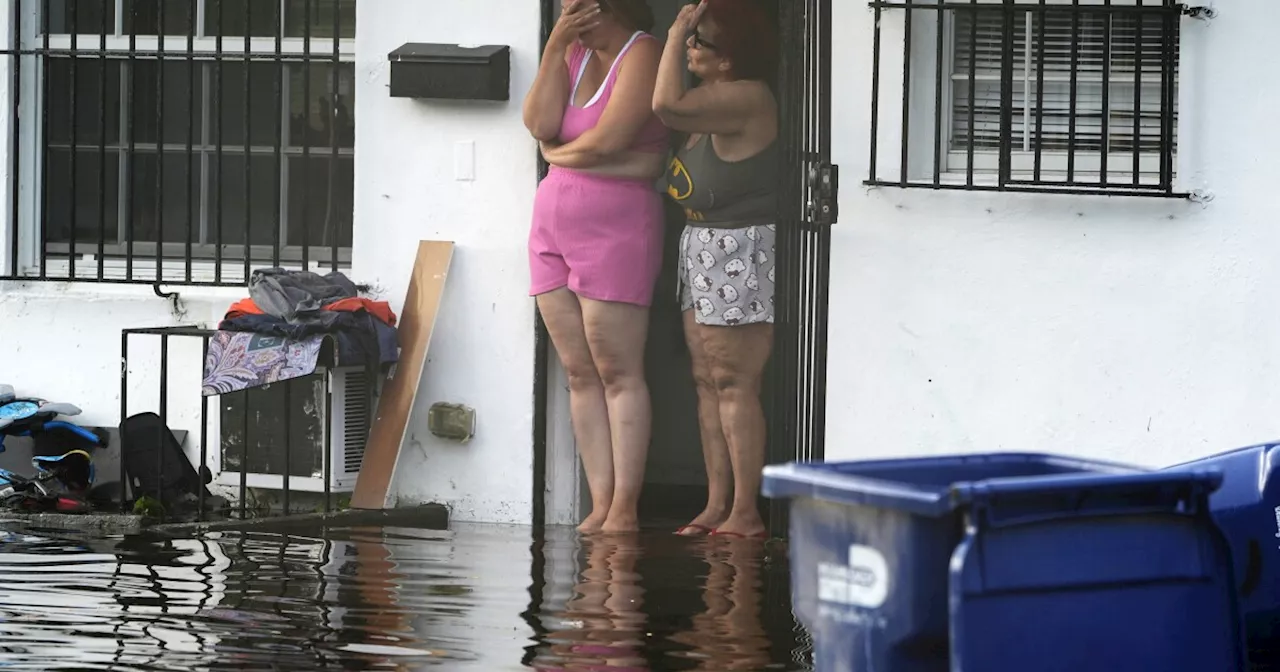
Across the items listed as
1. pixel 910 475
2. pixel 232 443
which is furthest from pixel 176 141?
pixel 910 475

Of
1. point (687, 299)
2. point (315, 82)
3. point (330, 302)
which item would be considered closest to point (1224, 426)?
point (687, 299)

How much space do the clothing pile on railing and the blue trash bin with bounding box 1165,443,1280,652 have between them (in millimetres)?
4522

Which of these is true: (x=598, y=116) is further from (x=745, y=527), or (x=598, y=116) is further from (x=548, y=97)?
(x=745, y=527)

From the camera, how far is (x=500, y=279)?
9.38 m

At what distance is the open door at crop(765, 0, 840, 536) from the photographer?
8.43 meters

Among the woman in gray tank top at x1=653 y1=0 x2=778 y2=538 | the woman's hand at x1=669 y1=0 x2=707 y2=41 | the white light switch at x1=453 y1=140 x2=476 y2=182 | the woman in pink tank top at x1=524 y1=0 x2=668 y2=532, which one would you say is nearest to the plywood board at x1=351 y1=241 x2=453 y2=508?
the white light switch at x1=453 y1=140 x2=476 y2=182

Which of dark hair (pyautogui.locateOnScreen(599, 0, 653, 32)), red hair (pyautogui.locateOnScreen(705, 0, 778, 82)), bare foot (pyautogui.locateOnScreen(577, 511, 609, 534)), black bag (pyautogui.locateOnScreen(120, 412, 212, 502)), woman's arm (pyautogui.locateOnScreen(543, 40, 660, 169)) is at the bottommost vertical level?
bare foot (pyautogui.locateOnScreen(577, 511, 609, 534))

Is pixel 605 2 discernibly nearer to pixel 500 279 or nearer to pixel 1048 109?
pixel 500 279

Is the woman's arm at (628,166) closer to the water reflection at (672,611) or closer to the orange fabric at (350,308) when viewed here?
the orange fabric at (350,308)

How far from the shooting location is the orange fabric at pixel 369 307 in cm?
909

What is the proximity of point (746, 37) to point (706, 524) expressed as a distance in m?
2.07

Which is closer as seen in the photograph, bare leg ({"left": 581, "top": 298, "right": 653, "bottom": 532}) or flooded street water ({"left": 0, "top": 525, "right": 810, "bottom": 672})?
flooded street water ({"left": 0, "top": 525, "right": 810, "bottom": 672})

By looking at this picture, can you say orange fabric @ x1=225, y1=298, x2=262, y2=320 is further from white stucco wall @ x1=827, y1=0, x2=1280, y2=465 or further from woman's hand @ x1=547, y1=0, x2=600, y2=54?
white stucco wall @ x1=827, y1=0, x2=1280, y2=465

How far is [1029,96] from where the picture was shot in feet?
28.2
